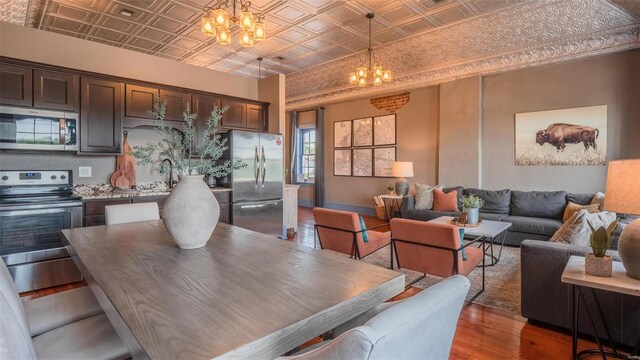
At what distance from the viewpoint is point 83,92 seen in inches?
145

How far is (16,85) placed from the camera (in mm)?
3287

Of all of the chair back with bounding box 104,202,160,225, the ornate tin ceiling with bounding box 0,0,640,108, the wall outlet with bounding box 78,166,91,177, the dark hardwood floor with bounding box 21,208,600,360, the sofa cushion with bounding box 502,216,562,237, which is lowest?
the dark hardwood floor with bounding box 21,208,600,360

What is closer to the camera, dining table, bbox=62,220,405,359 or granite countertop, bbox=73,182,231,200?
dining table, bbox=62,220,405,359

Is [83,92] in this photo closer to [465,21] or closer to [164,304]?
[164,304]

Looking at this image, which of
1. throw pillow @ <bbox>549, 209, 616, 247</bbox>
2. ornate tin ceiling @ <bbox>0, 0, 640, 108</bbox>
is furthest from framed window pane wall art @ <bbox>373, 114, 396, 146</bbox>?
throw pillow @ <bbox>549, 209, 616, 247</bbox>

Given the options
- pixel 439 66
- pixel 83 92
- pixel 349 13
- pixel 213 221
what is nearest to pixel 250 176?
pixel 83 92

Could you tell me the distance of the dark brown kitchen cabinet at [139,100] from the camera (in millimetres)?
4043

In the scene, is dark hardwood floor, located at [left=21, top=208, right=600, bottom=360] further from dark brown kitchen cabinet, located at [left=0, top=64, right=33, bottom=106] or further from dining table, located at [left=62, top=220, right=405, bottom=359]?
dark brown kitchen cabinet, located at [left=0, top=64, right=33, bottom=106]

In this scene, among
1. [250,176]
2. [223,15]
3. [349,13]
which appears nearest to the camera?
[223,15]

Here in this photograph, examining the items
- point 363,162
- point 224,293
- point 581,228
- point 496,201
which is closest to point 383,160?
point 363,162

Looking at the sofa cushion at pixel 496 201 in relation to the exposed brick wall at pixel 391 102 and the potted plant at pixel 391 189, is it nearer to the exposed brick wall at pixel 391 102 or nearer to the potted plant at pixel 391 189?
the potted plant at pixel 391 189

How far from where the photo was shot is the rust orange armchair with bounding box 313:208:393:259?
3.27 m

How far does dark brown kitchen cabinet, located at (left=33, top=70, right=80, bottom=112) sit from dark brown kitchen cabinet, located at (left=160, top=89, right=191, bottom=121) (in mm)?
979

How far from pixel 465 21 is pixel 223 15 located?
3.50 m
